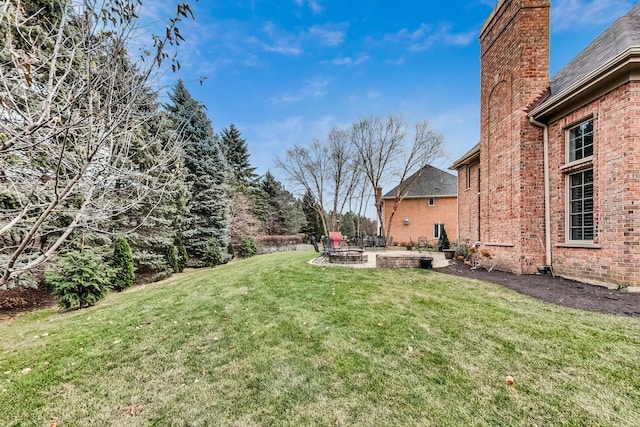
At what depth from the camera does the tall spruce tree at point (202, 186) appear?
14.7 m

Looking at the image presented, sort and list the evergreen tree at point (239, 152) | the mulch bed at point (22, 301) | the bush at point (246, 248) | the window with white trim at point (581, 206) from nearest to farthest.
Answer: the window with white trim at point (581, 206) < the mulch bed at point (22, 301) < the bush at point (246, 248) < the evergreen tree at point (239, 152)

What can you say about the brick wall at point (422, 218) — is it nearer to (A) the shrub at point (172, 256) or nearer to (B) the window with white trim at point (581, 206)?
(B) the window with white trim at point (581, 206)

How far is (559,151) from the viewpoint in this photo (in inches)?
283

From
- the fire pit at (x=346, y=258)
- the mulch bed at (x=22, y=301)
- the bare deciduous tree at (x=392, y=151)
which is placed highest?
the bare deciduous tree at (x=392, y=151)

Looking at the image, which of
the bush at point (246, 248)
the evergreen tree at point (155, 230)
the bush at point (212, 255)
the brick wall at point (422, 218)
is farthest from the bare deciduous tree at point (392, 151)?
the evergreen tree at point (155, 230)

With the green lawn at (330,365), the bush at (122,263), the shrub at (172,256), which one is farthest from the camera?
the shrub at (172,256)

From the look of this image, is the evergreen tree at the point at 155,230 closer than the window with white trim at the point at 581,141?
No

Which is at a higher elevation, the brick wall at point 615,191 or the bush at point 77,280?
the brick wall at point 615,191

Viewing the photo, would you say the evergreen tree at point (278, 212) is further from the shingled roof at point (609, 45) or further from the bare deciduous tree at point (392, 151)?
the shingled roof at point (609, 45)

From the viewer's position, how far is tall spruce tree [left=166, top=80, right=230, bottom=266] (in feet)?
48.3

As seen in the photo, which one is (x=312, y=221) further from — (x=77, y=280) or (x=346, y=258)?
(x=77, y=280)

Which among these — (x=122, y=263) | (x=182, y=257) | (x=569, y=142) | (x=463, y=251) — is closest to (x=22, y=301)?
(x=122, y=263)

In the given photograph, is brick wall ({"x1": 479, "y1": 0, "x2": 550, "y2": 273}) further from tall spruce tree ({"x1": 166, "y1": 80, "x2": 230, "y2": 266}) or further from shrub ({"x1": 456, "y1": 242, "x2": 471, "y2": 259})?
tall spruce tree ({"x1": 166, "y1": 80, "x2": 230, "y2": 266})

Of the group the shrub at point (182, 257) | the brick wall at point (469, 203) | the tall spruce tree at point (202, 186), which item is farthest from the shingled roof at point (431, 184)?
the shrub at point (182, 257)
